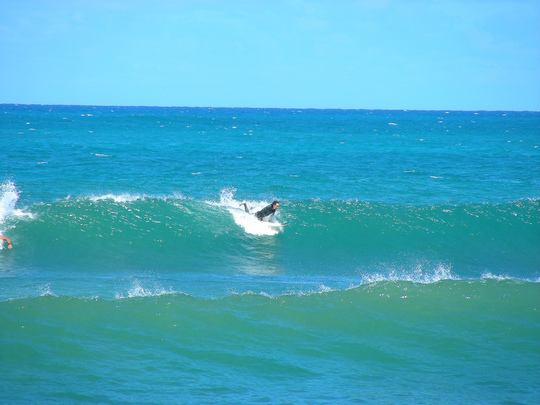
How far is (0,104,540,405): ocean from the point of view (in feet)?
21.1

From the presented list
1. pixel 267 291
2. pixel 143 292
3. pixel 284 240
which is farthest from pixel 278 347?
pixel 284 240

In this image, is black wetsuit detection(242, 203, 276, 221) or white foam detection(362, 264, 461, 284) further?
black wetsuit detection(242, 203, 276, 221)

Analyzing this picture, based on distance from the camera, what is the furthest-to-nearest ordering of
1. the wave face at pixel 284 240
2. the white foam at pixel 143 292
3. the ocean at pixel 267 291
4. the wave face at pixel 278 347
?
the wave face at pixel 284 240, the white foam at pixel 143 292, the ocean at pixel 267 291, the wave face at pixel 278 347

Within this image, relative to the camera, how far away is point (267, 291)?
9.84 metres

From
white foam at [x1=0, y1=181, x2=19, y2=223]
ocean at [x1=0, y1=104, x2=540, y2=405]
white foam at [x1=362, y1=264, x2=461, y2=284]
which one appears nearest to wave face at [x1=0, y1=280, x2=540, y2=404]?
ocean at [x1=0, y1=104, x2=540, y2=405]

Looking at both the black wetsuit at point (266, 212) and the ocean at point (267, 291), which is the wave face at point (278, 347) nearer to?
the ocean at point (267, 291)

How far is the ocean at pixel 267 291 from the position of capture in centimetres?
644

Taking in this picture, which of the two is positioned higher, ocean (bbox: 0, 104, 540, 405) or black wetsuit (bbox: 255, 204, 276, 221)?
black wetsuit (bbox: 255, 204, 276, 221)

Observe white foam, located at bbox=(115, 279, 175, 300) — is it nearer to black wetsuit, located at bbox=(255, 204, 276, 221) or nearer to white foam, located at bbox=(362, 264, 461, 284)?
white foam, located at bbox=(362, 264, 461, 284)

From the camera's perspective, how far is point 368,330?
8047mm

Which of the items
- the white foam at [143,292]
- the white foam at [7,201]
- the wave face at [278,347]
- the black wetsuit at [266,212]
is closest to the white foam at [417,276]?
the wave face at [278,347]

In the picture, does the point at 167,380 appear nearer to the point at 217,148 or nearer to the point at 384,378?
the point at 384,378

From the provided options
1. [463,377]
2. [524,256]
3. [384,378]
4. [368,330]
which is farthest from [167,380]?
[524,256]

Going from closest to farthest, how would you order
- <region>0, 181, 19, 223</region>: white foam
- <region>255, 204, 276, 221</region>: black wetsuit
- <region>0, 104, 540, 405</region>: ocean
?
<region>0, 104, 540, 405</region>: ocean
<region>0, 181, 19, 223</region>: white foam
<region>255, 204, 276, 221</region>: black wetsuit
